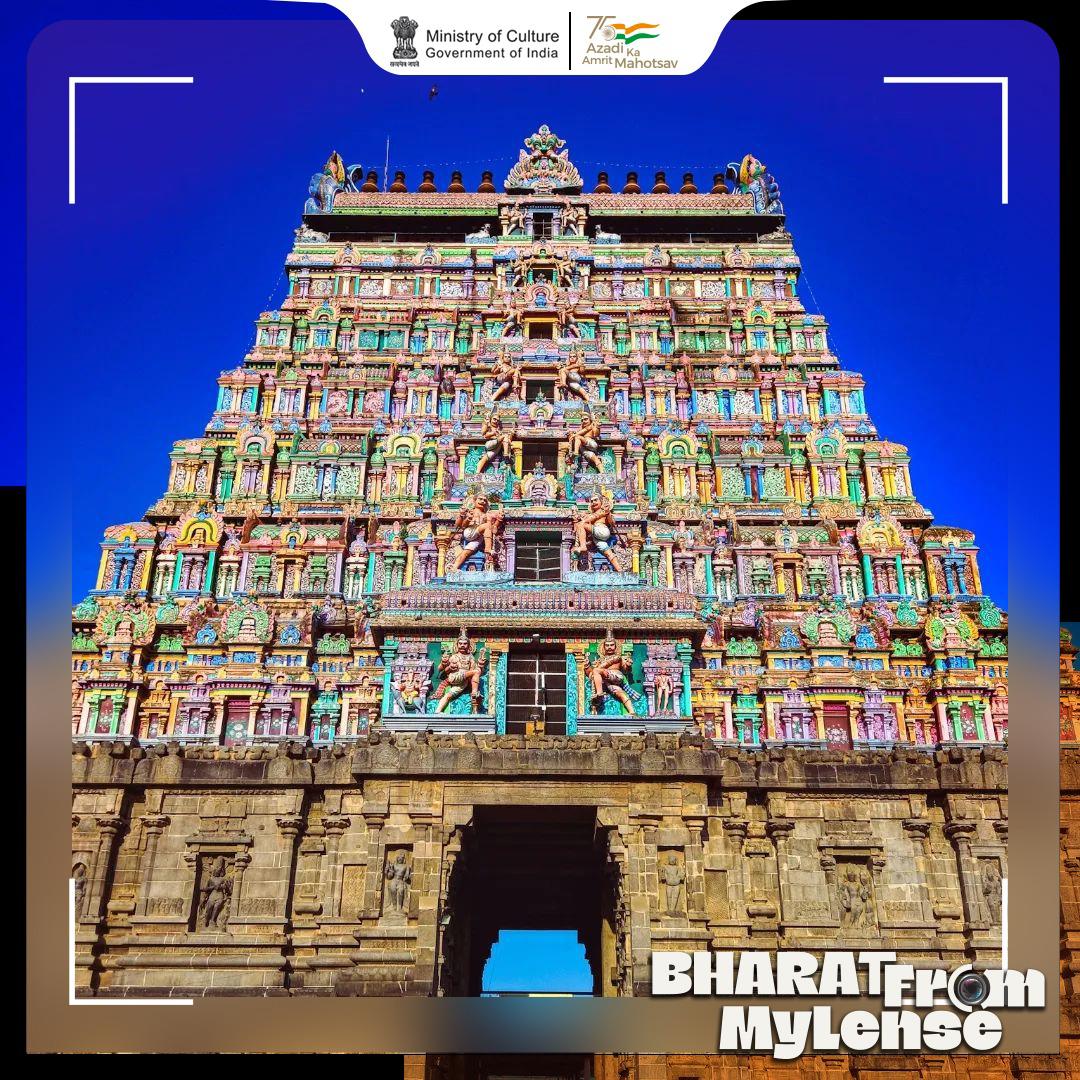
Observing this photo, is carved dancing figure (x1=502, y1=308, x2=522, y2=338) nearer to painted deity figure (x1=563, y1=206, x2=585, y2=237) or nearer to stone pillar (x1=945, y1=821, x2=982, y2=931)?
painted deity figure (x1=563, y1=206, x2=585, y2=237)

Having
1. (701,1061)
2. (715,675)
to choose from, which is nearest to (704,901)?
(701,1061)

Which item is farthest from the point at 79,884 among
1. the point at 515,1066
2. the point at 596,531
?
the point at 596,531

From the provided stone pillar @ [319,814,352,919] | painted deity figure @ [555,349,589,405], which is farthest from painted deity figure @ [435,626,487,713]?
painted deity figure @ [555,349,589,405]

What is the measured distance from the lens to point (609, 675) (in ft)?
59.6

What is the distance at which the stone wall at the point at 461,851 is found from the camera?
16141mm

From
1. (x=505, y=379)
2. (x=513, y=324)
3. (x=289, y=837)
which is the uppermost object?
(x=513, y=324)

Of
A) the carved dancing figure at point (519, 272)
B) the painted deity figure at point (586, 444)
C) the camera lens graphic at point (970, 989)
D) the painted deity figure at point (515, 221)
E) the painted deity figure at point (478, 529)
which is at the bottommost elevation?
the camera lens graphic at point (970, 989)

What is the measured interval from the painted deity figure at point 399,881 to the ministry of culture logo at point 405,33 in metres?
11.7

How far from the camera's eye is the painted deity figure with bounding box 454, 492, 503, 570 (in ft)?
64.3

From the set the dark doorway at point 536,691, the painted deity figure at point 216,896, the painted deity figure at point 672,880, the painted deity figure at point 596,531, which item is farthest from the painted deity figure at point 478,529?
the painted deity figure at point 216,896

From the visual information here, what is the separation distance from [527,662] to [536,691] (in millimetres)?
513

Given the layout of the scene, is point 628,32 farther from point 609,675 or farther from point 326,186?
point 326,186

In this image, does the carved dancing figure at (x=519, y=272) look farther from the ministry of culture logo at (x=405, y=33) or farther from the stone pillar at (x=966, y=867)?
the stone pillar at (x=966, y=867)

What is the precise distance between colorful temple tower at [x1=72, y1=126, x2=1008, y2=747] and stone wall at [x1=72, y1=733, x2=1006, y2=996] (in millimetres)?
872
